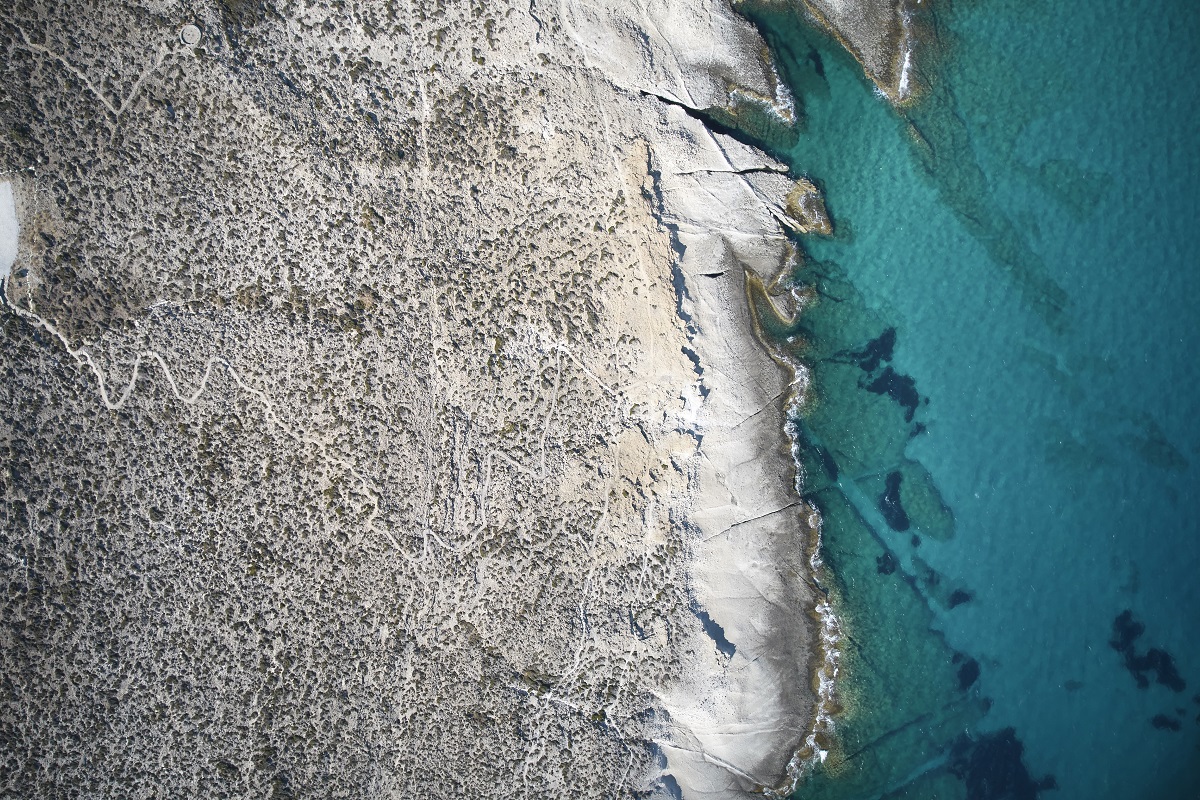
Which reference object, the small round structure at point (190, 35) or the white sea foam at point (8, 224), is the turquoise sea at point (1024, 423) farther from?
the white sea foam at point (8, 224)

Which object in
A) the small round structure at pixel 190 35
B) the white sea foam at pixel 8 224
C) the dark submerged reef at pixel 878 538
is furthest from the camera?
the dark submerged reef at pixel 878 538

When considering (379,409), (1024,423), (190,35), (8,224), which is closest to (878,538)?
(1024,423)

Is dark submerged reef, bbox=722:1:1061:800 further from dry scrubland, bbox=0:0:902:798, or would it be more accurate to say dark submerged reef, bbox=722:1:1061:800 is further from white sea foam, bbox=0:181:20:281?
white sea foam, bbox=0:181:20:281

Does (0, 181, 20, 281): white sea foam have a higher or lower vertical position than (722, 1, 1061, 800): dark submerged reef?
lower

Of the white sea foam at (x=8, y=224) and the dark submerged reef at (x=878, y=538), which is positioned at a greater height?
the dark submerged reef at (x=878, y=538)

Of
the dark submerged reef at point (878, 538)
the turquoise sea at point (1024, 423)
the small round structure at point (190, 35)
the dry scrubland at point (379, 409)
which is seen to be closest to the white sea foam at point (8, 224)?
the dry scrubland at point (379, 409)

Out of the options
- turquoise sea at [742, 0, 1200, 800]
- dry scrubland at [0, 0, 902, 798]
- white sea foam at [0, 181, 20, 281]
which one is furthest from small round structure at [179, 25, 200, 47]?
turquoise sea at [742, 0, 1200, 800]

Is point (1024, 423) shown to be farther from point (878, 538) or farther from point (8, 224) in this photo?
point (8, 224)
